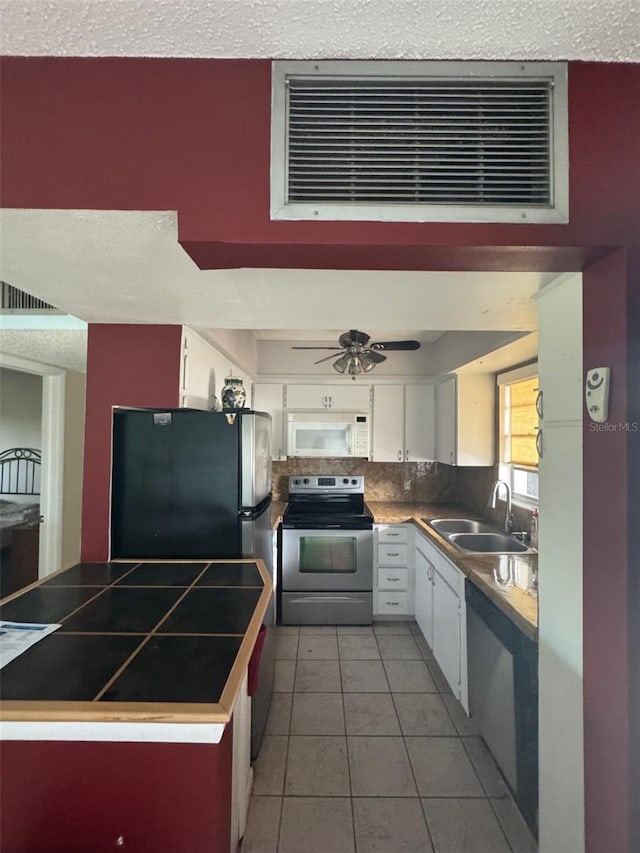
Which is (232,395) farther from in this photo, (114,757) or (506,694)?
(506,694)

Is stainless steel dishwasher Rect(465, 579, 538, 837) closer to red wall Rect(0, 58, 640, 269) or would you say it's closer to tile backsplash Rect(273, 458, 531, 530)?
red wall Rect(0, 58, 640, 269)

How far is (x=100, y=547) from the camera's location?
184 centimetres

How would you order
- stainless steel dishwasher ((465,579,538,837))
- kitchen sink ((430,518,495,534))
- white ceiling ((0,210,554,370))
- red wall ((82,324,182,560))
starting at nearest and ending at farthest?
white ceiling ((0,210,554,370)) → stainless steel dishwasher ((465,579,538,837)) → red wall ((82,324,182,560)) → kitchen sink ((430,518,495,534))

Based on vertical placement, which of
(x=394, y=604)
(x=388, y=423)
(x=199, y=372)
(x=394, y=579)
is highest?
(x=199, y=372)

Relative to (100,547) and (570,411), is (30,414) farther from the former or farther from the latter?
(570,411)

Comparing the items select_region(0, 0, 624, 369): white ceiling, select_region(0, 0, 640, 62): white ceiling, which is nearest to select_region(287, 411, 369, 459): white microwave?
select_region(0, 0, 624, 369): white ceiling

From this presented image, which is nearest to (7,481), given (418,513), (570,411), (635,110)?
Result: (418,513)

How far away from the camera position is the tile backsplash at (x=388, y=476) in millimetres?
3857

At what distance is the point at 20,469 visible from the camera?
4047 millimetres

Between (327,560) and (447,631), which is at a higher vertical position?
(327,560)

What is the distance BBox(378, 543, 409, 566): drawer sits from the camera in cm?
321

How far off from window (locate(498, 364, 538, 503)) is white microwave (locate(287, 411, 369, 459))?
117 cm

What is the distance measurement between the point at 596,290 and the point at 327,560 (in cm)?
268

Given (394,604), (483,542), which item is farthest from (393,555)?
(483,542)
